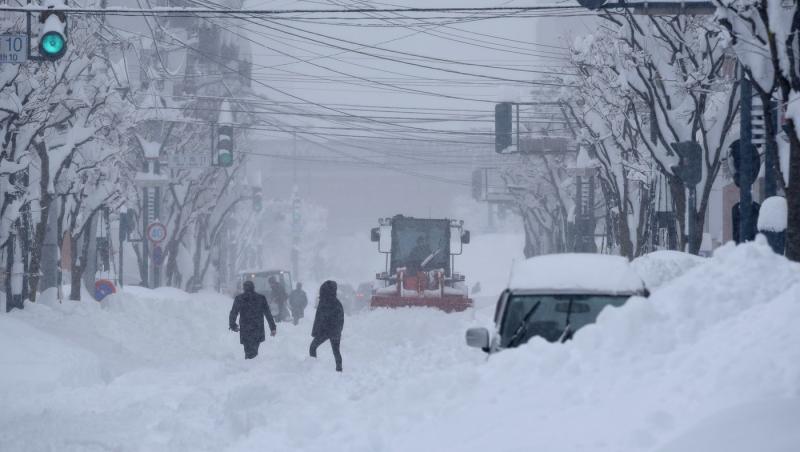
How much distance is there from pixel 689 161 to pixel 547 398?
14573 millimetres

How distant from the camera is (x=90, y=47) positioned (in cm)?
2833

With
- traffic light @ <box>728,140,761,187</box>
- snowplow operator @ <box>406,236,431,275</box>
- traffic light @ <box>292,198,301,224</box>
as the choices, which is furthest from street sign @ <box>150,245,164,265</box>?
traffic light @ <box>292,198,301,224</box>

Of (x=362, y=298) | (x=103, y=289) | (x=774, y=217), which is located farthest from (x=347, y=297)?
(x=774, y=217)

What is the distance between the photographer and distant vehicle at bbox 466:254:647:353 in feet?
34.3

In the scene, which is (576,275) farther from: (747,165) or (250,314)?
(250,314)

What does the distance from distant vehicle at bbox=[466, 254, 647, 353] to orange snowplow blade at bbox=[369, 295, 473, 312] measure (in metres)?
17.9

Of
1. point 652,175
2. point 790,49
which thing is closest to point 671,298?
point 790,49

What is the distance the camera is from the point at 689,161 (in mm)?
21453

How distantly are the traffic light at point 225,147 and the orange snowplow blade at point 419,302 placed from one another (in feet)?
15.4

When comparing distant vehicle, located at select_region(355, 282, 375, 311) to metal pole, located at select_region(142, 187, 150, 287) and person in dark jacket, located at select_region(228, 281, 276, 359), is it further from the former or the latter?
person in dark jacket, located at select_region(228, 281, 276, 359)

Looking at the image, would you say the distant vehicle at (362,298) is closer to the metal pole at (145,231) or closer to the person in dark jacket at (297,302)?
the person in dark jacket at (297,302)

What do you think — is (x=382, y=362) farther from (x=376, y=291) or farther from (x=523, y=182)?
(x=523, y=182)

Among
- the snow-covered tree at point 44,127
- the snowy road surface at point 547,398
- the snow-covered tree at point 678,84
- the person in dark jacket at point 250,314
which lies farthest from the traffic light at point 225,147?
the snowy road surface at point 547,398

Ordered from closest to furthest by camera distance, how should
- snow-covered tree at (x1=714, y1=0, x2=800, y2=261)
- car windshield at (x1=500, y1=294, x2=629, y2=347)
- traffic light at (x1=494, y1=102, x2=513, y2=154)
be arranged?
car windshield at (x1=500, y1=294, x2=629, y2=347)
snow-covered tree at (x1=714, y1=0, x2=800, y2=261)
traffic light at (x1=494, y1=102, x2=513, y2=154)
